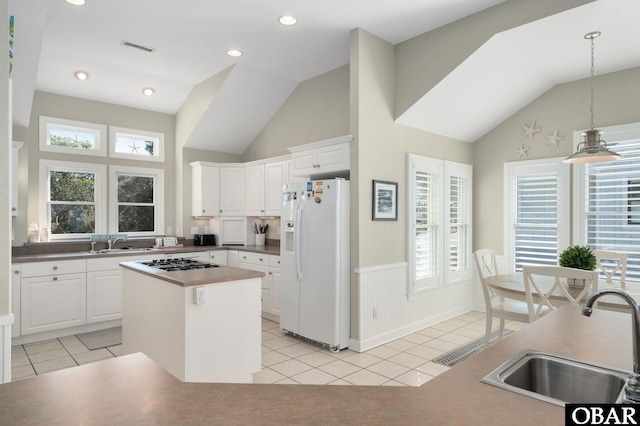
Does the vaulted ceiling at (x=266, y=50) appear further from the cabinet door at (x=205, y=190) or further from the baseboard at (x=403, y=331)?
the baseboard at (x=403, y=331)

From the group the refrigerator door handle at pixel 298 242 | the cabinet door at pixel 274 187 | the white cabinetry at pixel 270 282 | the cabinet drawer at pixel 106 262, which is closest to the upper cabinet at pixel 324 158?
the refrigerator door handle at pixel 298 242

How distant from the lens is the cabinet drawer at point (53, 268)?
14.0 feet

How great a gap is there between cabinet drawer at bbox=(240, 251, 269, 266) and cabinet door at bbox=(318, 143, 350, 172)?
156 centimetres

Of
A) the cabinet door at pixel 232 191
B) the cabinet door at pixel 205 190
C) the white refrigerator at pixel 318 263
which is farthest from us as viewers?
the cabinet door at pixel 232 191

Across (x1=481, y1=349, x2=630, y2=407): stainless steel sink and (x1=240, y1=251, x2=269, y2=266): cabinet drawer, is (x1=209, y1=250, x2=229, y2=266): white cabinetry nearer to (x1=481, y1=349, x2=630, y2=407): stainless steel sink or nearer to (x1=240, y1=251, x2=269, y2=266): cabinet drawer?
(x1=240, y1=251, x2=269, y2=266): cabinet drawer

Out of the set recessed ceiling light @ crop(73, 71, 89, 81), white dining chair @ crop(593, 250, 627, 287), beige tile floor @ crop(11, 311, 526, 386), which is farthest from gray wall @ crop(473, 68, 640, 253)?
recessed ceiling light @ crop(73, 71, 89, 81)

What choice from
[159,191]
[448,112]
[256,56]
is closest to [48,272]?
[159,191]

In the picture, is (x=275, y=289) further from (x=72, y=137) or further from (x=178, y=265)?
(x=72, y=137)

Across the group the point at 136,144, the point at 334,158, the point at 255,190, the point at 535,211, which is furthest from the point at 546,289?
the point at 136,144

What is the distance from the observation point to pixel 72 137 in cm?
530

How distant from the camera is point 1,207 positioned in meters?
1.81

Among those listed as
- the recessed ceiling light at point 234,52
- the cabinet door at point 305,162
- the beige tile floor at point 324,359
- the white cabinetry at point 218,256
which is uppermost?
the recessed ceiling light at point 234,52

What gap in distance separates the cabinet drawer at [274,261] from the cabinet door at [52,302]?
7.28 feet

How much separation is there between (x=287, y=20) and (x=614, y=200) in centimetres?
411
